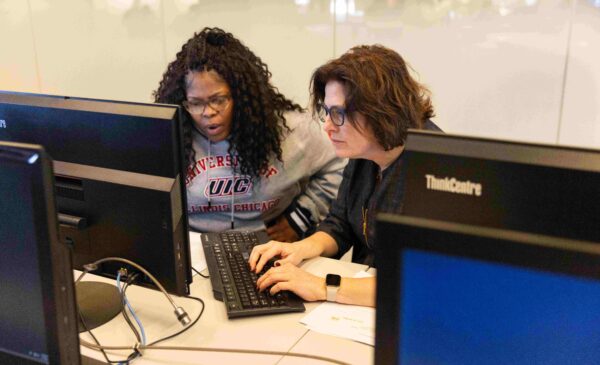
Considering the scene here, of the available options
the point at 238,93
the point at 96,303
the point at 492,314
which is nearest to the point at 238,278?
the point at 96,303

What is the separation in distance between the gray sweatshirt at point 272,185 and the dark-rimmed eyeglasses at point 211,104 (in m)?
0.11

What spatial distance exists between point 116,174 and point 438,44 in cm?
174

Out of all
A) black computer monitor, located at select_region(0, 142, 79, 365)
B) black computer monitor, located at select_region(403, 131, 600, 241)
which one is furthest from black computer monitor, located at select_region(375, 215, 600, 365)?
black computer monitor, located at select_region(0, 142, 79, 365)

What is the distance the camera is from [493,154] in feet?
2.74

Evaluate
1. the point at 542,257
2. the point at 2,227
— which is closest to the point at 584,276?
the point at 542,257

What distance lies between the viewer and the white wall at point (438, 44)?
228 centimetres

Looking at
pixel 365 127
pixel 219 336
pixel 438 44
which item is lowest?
pixel 219 336

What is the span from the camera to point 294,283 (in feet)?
4.48

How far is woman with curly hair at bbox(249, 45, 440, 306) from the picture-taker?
1.59 meters

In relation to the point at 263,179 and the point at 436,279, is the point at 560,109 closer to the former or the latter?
the point at 263,179

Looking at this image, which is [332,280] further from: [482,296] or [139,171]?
[482,296]

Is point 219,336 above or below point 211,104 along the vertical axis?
below

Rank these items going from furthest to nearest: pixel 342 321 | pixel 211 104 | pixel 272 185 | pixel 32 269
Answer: pixel 272 185 < pixel 211 104 < pixel 342 321 < pixel 32 269

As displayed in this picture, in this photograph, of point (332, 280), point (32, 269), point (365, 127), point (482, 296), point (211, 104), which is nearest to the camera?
point (482, 296)
